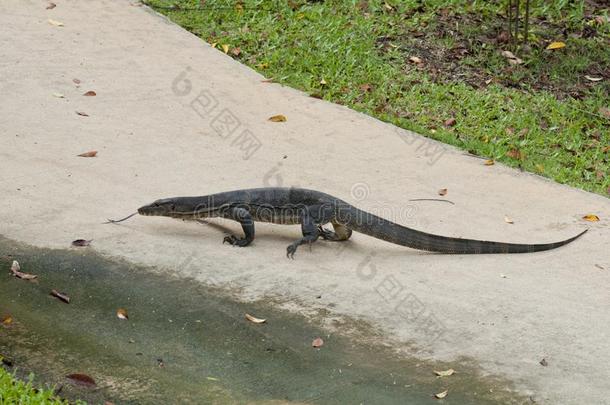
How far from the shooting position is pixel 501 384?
504 cm

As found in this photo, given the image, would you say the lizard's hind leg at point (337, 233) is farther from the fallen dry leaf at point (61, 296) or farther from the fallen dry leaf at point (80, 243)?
the fallen dry leaf at point (61, 296)

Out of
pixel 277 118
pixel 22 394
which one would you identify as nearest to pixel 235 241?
pixel 22 394

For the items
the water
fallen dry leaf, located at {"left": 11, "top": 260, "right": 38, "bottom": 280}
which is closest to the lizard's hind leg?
the water

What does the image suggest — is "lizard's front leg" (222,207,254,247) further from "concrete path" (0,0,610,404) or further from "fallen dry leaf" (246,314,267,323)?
"fallen dry leaf" (246,314,267,323)

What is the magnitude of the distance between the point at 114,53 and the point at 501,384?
689 cm

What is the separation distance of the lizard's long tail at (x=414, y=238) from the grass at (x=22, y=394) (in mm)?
2843

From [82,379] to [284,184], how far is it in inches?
136

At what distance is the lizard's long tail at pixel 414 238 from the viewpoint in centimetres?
671

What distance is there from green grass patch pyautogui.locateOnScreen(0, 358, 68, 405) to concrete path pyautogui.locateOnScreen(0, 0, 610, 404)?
173 centimetres

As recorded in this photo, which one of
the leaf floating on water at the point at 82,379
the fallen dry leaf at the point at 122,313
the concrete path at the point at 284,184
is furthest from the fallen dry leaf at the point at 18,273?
the leaf floating on water at the point at 82,379

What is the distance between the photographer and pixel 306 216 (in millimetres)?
6754

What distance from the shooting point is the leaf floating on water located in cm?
472

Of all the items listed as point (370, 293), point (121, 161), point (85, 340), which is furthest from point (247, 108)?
point (85, 340)

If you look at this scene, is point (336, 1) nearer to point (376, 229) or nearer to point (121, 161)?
point (121, 161)
